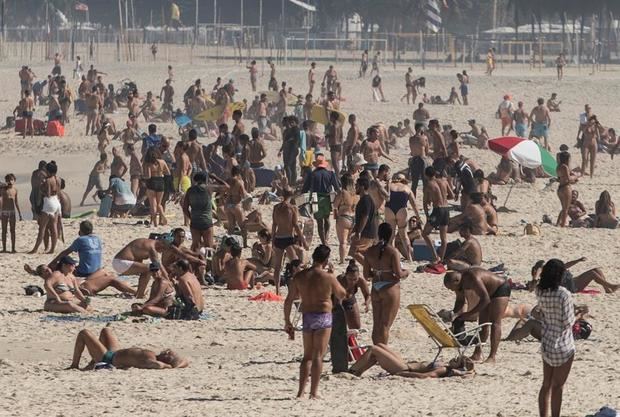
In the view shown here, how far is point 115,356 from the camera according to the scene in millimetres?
12141

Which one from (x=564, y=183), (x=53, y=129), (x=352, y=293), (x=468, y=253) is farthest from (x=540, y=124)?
(x=352, y=293)

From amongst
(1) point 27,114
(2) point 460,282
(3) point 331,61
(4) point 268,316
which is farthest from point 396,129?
(3) point 331,61

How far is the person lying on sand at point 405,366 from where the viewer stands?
38.2 feet

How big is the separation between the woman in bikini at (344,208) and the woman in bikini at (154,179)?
130 inches

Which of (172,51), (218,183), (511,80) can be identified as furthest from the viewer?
(172,51)

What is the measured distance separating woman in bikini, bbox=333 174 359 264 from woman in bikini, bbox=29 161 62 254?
3.09 m

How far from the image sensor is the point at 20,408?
10.6 metres

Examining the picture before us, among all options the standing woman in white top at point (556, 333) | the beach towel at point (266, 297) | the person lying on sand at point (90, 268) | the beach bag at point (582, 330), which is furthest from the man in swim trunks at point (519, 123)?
the standing woman in white top at point (556, 333)

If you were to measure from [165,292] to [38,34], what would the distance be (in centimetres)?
7998

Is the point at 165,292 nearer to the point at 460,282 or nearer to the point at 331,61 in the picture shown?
the point at 460,282

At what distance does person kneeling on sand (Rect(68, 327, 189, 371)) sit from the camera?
476 inches

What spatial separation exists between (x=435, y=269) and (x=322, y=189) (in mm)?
1558

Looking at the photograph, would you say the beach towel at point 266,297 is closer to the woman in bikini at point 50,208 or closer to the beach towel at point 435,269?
the beach towel at point 435,269

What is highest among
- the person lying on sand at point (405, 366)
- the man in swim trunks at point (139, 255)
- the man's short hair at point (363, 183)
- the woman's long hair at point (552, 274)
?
the woman's long hair at point (552, 274)
